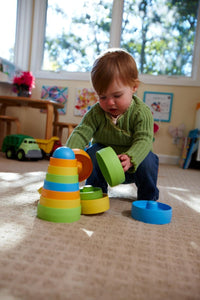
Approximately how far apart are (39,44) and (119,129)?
2.24 metres

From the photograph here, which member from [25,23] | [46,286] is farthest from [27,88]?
[46,286]

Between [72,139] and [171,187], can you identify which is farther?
[171,187]

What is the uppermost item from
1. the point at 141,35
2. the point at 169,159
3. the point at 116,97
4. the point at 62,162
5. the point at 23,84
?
the point at 141,35

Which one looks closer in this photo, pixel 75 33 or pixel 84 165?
pixel 84 165

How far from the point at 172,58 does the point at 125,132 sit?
1959 mm

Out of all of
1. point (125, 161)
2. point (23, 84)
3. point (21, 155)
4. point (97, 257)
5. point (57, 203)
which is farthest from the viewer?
point (23, 84)

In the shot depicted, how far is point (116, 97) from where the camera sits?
84cm

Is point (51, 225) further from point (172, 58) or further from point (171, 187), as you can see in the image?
point (172, 58)

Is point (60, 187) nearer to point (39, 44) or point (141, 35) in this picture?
point (141, 35)

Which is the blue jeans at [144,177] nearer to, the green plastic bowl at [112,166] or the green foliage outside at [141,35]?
the green plastic bowl at [112,166]

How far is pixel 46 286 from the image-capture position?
1.28 ft

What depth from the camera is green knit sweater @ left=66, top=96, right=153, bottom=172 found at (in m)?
0.89

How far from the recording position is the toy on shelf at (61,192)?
0.66 meters

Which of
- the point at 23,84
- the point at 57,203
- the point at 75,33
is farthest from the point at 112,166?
the point at 75,33
